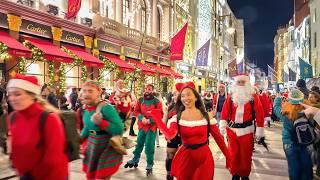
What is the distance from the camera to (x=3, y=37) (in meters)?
14.9

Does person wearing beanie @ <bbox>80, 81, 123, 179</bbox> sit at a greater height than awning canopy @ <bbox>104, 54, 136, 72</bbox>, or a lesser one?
lesser

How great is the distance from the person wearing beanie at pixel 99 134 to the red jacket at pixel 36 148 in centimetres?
140

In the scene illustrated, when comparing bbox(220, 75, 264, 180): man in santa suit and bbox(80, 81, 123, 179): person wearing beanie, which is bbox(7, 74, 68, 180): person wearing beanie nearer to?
bbox(80, 81, 123, 179): person wearing beanie

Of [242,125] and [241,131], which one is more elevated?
[242,125]

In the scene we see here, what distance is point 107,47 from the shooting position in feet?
79.0

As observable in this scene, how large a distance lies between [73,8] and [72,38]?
2005 mm

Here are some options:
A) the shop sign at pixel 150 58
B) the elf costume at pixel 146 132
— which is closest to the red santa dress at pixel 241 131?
the elf costume at pixel 146 132

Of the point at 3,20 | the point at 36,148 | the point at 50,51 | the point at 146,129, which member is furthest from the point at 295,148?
the point at 3,20

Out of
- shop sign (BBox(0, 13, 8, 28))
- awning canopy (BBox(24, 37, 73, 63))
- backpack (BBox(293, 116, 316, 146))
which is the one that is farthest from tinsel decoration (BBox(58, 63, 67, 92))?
backpack (BBox(293, 116, 316, 146))

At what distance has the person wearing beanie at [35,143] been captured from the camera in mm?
3350

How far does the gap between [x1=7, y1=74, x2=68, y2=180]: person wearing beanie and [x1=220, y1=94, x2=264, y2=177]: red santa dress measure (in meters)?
4.06

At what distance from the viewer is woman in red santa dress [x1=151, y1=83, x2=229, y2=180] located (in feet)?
15.5

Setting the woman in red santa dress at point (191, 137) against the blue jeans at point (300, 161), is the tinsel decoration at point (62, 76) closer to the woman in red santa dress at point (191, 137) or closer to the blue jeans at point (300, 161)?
the blue jeans at point (300, 161)

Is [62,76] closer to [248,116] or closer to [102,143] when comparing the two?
[248,116]
